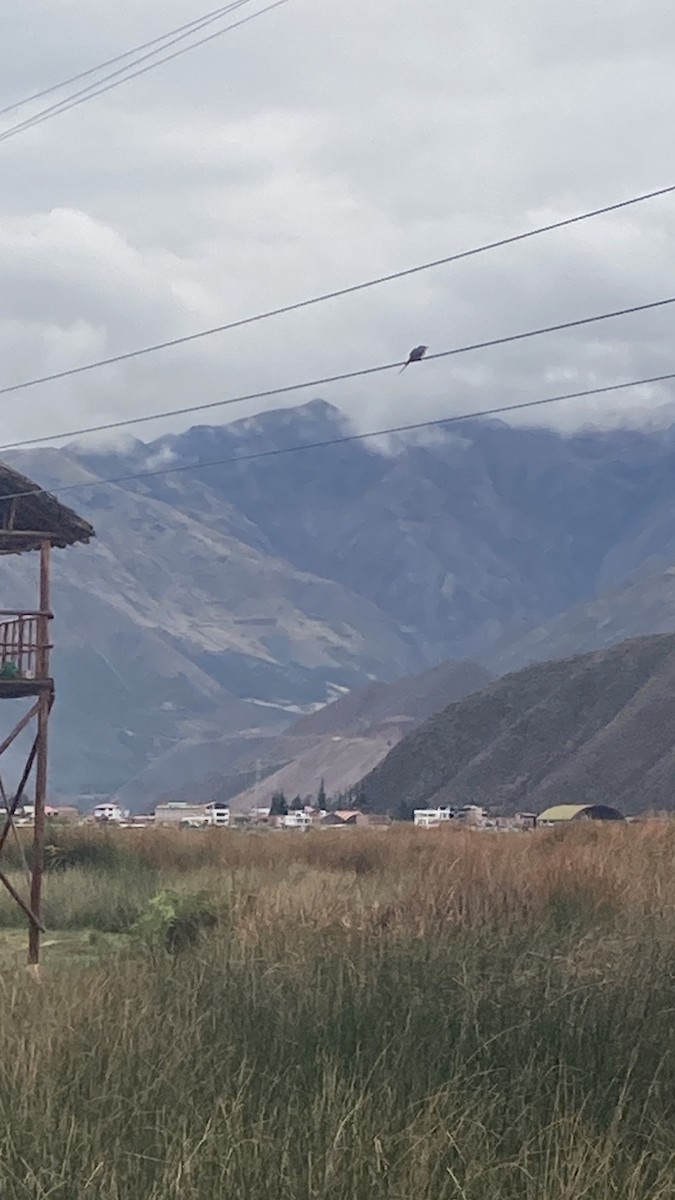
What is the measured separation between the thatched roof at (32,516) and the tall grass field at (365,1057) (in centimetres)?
1072

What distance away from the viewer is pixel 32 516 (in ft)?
77.5

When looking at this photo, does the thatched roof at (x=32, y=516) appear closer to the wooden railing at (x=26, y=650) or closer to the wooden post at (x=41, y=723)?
the wooden post at (x=41, y=723)

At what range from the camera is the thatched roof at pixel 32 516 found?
23.2 m

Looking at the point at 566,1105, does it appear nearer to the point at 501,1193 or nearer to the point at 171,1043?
the point at 501,1193

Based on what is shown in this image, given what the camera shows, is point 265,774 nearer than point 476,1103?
No

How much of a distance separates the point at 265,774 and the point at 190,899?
172915mm

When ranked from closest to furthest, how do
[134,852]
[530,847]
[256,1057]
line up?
[256,1057] < [530,847] < [134,852]

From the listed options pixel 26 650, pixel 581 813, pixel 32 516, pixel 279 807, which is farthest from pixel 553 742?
pixel 26 650

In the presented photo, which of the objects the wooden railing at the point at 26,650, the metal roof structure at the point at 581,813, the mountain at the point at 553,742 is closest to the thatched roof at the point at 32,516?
the wooden railing at the point at 26,650

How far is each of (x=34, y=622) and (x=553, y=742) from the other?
8750cm

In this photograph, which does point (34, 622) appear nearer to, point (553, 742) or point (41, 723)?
point (41, 723)

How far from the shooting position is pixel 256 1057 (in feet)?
29.8

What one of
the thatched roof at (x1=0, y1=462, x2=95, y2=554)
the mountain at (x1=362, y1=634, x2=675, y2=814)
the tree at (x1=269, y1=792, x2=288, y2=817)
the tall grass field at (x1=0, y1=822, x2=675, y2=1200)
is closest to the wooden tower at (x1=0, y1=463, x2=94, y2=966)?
the thatched roof at (x1=0, y1=462, x2=95, y2=554)

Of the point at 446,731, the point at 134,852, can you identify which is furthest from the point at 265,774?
the point at 134,852
